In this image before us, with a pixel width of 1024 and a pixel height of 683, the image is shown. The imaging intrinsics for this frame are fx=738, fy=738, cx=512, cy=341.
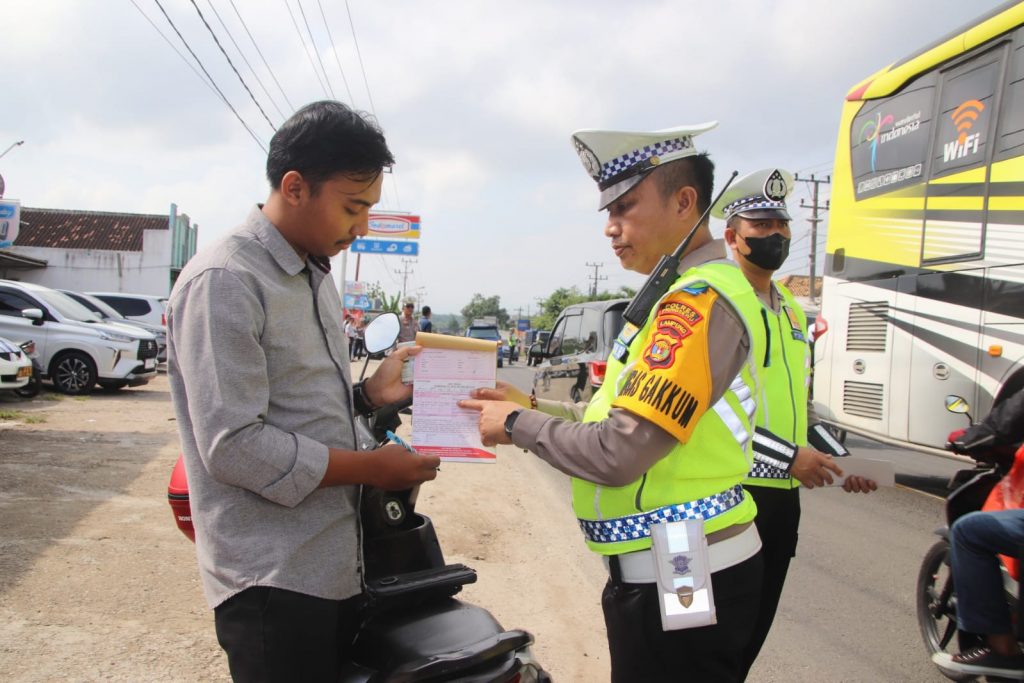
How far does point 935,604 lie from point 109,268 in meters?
32.4

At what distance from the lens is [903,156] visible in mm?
6863

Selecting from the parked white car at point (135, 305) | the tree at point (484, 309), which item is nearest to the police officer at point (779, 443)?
the parked white car at point (135, 305)

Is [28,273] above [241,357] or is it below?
above

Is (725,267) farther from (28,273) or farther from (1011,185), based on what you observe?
(28,273)

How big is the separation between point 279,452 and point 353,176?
581 millimetres

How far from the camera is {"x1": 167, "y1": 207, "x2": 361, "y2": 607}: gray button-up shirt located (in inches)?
52.2

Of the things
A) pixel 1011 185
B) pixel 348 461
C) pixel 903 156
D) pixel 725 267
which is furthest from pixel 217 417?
pixel 903 156

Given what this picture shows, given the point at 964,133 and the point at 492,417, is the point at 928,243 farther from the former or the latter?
the point at 492,417

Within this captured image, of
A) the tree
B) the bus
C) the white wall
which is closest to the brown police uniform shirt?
the bus

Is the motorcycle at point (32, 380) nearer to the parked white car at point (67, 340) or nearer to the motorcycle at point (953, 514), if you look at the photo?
the parked white car at point (67, 340)

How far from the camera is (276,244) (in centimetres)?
148

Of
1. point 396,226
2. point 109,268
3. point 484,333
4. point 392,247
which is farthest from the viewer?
point 109,268

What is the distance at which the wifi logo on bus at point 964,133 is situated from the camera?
604cm

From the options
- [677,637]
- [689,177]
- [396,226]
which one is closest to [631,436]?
[677,637]
